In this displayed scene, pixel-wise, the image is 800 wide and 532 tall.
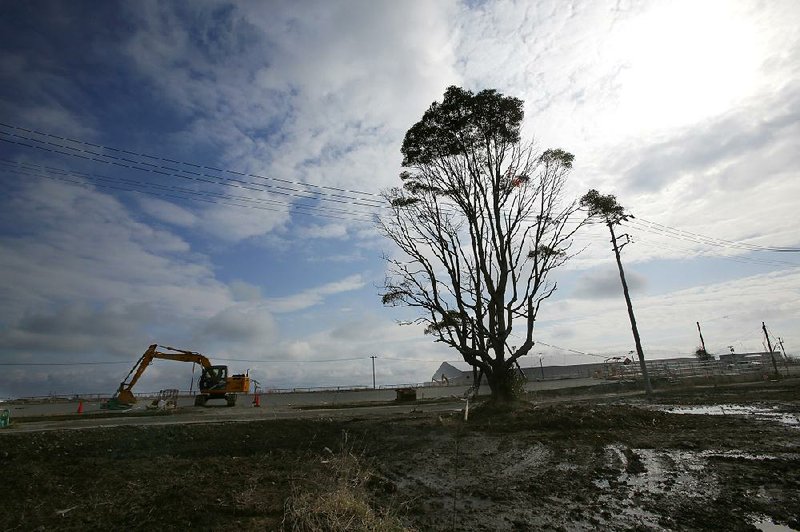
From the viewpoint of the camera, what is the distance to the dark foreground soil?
524 cm

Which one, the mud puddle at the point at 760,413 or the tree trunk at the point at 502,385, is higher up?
the tree trunk at the point at 502,385

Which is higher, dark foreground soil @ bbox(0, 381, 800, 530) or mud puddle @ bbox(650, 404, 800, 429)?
dark foreground soil @ bbox(0, 381, 800, 530)

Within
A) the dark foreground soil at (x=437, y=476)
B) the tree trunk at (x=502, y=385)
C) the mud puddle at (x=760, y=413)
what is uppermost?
the tree trunk at (x=502, y=385)

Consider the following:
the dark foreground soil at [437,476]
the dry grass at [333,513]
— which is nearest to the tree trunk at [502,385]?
the dark foreground soil at [437,476]

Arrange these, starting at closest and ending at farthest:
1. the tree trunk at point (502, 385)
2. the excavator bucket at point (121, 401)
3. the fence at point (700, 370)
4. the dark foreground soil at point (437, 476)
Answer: the dark foreground soil at point (437, 476) < the tree trunk at point (502, 385) < the excavator bucket at point (121, 401) < the fence at point (700, 370)

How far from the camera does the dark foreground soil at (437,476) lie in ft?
17.2

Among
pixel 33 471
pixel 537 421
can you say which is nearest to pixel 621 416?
pixel 537 421

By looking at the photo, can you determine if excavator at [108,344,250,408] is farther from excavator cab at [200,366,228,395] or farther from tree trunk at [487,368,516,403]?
tree trunk at [487,368,516,403]

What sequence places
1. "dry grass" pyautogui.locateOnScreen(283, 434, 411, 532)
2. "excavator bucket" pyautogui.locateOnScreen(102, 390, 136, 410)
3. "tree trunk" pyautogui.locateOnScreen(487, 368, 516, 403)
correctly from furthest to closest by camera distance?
"excavator bucket" pyautogui.locateOnScreen(102, 390, 136, 410), "tree trunk" pyautogui.locateOnScreen(487, 368, 516, 403), "dry grass" pyautogui.locateOnScreen(283, 434, 411, 532)

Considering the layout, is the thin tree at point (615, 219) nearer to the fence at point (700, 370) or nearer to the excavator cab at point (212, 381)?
the fence at point (700, 370)

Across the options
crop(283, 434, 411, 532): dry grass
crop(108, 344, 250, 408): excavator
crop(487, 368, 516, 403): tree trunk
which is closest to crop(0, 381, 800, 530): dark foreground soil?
crop(283, 434, 411, 532): dry grass

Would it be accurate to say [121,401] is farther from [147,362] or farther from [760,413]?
[760,413]

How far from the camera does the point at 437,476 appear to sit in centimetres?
779

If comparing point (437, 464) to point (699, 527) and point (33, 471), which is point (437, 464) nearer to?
point (699, 527)
